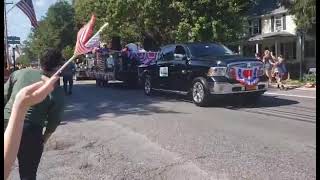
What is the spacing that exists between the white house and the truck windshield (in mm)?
25908

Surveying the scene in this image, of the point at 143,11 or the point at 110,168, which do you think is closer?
the point at 110,168

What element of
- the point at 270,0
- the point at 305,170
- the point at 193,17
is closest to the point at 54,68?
the point at 305,170

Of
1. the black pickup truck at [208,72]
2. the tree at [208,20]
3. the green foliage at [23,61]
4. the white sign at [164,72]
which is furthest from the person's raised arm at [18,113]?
the tree at [208,20]

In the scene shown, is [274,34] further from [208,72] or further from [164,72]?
[208,72]

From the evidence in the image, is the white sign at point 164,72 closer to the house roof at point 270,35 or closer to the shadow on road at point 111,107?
the shadow on road at point 111,107

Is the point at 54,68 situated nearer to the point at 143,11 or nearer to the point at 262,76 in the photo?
the point at 262,76

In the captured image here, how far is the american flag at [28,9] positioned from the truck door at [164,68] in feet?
12.6

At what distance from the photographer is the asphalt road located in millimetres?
6750

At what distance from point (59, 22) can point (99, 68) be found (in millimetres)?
→ 46264

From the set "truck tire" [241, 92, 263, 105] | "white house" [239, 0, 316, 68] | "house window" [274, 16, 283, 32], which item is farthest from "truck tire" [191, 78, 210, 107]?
"house window" [274, 16, 283, 32]

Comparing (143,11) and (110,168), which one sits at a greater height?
(143,11)

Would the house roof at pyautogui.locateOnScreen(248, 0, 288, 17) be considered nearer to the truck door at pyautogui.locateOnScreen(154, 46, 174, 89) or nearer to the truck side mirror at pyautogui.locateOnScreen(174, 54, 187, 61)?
Answer: the truck door at pyautogui.locateOnScreen(154, 46, 174, 89)

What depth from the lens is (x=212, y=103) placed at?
14.3m

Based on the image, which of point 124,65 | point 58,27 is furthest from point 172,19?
point 58,27
